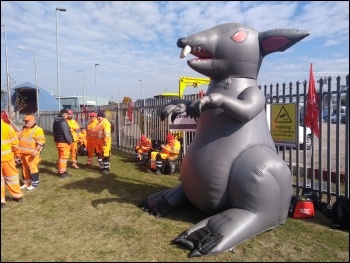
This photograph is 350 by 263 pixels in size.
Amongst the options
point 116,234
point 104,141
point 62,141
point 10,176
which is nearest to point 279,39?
point 116,234

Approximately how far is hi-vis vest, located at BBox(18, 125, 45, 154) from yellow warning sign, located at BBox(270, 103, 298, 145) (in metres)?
4.71

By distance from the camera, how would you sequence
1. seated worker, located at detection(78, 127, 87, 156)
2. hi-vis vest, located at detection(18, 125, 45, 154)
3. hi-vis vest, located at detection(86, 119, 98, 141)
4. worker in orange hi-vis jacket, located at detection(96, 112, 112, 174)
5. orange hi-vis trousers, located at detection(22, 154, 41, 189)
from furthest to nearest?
seated worker, located at detection(78, 127, 87, 156)
hi-vis vest, located at detection(86, 119, 98, 141)
worker in orange hi-vis jacket, located at detection(96, 112, 112, 174)
orange hi-vis trousers, located at detection(22, 154, 41, 189)
hi-vis vest, located at detection(18, 125, 45, 154)

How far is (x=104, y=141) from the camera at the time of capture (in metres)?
8.53

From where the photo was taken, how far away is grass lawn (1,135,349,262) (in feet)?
12.1

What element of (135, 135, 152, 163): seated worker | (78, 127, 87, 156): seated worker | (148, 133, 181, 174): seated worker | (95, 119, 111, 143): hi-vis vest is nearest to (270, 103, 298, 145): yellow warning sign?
(148, 133, 181, 174): seated worker

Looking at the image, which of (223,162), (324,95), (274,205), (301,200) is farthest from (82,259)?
(324,95)

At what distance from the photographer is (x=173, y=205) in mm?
4953

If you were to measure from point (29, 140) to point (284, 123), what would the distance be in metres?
5.06

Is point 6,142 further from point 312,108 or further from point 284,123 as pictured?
point 312,108

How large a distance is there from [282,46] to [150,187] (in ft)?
13.0

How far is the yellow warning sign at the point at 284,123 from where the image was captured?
5.79 m

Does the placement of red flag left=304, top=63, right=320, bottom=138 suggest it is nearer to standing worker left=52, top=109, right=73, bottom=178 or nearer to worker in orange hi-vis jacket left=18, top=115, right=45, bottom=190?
worker in orange hi-vis jacket left=18, top=115, right=45, bottom=190

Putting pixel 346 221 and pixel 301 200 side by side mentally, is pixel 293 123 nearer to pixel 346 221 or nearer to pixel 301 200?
pixel 301 200

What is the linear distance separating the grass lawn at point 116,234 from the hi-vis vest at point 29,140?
89 cm
